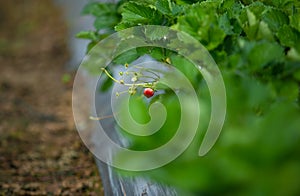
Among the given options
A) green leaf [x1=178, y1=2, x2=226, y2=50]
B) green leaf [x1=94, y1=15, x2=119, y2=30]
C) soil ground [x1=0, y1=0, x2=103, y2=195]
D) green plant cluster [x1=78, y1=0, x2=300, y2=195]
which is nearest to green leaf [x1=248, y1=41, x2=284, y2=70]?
green plant cluster [x1=78, y1=0, x2=300, y2=195]

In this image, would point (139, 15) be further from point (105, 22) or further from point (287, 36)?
point (105, 22)

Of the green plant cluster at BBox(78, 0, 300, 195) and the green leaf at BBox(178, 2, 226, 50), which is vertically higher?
the green leaf at BBox(178, 2, 226, 50)

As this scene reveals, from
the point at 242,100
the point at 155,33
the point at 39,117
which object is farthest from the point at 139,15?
the point at 39,117

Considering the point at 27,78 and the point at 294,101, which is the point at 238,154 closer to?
the point at 294,101

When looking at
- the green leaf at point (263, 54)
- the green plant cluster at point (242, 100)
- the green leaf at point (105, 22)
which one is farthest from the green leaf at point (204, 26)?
the green leaf at point (105, 22)

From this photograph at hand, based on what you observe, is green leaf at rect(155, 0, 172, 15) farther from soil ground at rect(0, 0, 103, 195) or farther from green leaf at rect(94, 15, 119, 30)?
soil ground at rect(0, 0, 103, 195)

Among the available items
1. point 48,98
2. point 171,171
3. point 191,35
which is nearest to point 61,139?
point 48,98
